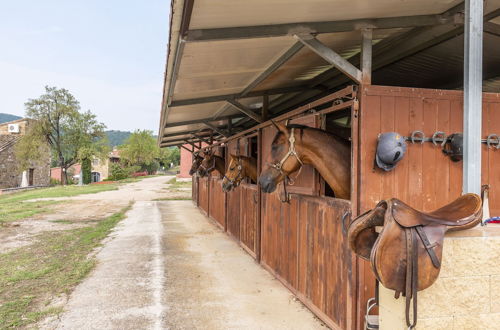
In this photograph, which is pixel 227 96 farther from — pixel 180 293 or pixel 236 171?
pixel 180 293

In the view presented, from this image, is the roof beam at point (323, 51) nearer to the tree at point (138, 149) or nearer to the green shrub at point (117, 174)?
the green shrub at point (117, 174)

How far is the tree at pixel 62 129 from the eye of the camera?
30.2m

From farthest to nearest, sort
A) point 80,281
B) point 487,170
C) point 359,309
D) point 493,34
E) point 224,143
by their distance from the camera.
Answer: point 224,143, point 80,281, point 493,34, point 487,170, point 359,309

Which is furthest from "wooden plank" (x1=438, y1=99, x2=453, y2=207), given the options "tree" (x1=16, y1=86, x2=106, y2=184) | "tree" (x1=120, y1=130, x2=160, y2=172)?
"tree" (x1=120, y1=130, x2=160, y2=172)

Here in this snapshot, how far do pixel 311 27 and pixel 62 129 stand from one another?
1310 inches

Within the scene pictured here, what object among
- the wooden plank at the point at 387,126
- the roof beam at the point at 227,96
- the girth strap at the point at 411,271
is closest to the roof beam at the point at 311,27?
the wooden plank at the point at 387,126

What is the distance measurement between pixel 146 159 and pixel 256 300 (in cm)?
4906

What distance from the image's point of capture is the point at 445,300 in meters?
1.83

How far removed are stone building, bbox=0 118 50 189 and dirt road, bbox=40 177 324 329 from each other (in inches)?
1176

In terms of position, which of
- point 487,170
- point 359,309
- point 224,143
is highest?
point 224,143

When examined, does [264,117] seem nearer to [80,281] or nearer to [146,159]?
[80,281]

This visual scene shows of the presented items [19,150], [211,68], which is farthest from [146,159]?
[211,68]

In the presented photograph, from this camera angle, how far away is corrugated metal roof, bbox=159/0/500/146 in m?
2.50

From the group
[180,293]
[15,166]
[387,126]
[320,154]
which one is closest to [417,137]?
[387,126]
